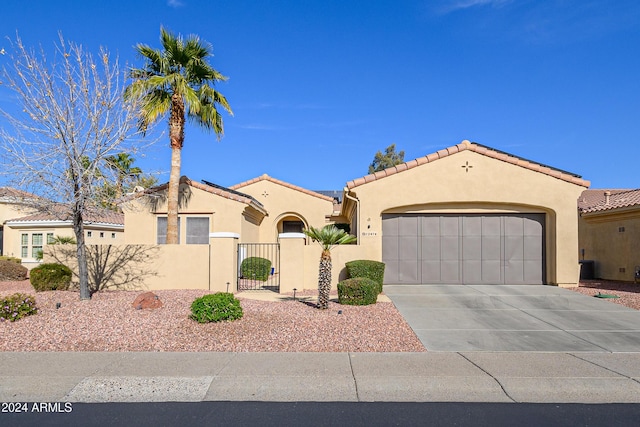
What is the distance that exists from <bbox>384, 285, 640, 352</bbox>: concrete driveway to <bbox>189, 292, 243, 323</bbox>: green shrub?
3574mm

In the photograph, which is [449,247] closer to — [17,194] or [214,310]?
[214,310]

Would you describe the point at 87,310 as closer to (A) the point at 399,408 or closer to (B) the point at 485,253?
(A) the point at 399,408

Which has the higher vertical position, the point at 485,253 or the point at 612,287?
the point at 485,253

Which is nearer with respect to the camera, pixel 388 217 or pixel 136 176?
pixel 136 176

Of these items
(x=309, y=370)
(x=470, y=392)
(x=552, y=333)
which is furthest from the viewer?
(x=552, y=333)

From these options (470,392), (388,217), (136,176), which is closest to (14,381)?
(470,392)

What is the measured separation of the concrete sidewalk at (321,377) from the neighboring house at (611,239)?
459 inches

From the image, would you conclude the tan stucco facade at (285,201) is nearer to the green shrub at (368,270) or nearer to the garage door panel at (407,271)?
the garage door panel at (407,271)

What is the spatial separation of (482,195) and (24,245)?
77.6ft

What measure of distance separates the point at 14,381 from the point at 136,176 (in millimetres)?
7937

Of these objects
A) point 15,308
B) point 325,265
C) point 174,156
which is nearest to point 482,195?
point 325,265

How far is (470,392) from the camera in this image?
19.0 feet

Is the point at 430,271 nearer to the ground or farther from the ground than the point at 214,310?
farther from the ground

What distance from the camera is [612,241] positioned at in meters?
18.6
